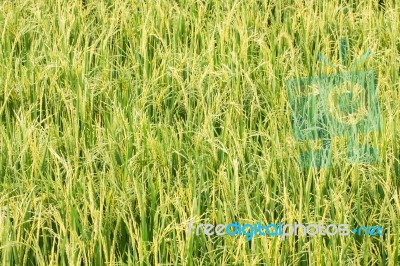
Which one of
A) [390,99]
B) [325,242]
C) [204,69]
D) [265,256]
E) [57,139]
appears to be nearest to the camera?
[265,256]

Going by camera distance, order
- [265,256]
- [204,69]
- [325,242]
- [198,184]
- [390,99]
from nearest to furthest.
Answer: [265,256], [325,242], [198,184], [390,99], [204,69]

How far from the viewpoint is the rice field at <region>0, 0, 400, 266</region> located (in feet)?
6.23

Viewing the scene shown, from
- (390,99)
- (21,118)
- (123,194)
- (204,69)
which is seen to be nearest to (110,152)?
(123,194)

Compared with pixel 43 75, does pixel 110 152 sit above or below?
below

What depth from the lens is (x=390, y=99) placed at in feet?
8.11

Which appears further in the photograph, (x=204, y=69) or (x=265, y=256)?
(x=204, y=69)

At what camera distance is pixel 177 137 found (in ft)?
7.88

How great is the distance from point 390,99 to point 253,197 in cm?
69

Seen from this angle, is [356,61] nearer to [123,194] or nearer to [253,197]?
[253,197]

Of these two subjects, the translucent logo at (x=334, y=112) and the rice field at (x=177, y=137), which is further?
the translucent logo at (x=334, y=112)

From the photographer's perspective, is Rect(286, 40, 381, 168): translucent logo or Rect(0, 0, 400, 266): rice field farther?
Rect(286, 40, 381, 168): translucent logo

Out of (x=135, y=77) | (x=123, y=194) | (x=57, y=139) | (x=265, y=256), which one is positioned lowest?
(x=265, y=256)

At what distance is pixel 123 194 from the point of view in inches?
78.7

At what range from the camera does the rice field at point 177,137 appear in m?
1.90
